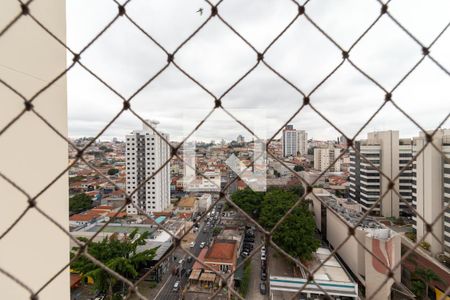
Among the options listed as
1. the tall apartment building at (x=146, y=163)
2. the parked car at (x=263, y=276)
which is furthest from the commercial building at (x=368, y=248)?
the tall apartment building at (x=146, y=163)

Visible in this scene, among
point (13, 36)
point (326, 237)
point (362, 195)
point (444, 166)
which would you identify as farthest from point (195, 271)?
point (362, 195)

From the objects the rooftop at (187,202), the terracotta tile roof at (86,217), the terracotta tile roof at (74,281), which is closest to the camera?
the terracotta tile roof at (74,281)

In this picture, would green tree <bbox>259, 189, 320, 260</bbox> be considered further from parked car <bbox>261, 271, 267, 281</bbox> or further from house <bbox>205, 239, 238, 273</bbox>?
house <bbox>205, 239, 238, 273</bbox>

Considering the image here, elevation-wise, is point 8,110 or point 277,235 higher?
point 8,110

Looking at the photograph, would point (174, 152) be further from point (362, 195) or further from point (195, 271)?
point (362, 195)

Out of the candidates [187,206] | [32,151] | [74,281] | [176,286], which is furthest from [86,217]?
[32,151]

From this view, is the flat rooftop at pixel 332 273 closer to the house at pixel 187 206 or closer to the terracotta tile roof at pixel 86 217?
the house at pixel 187 206
